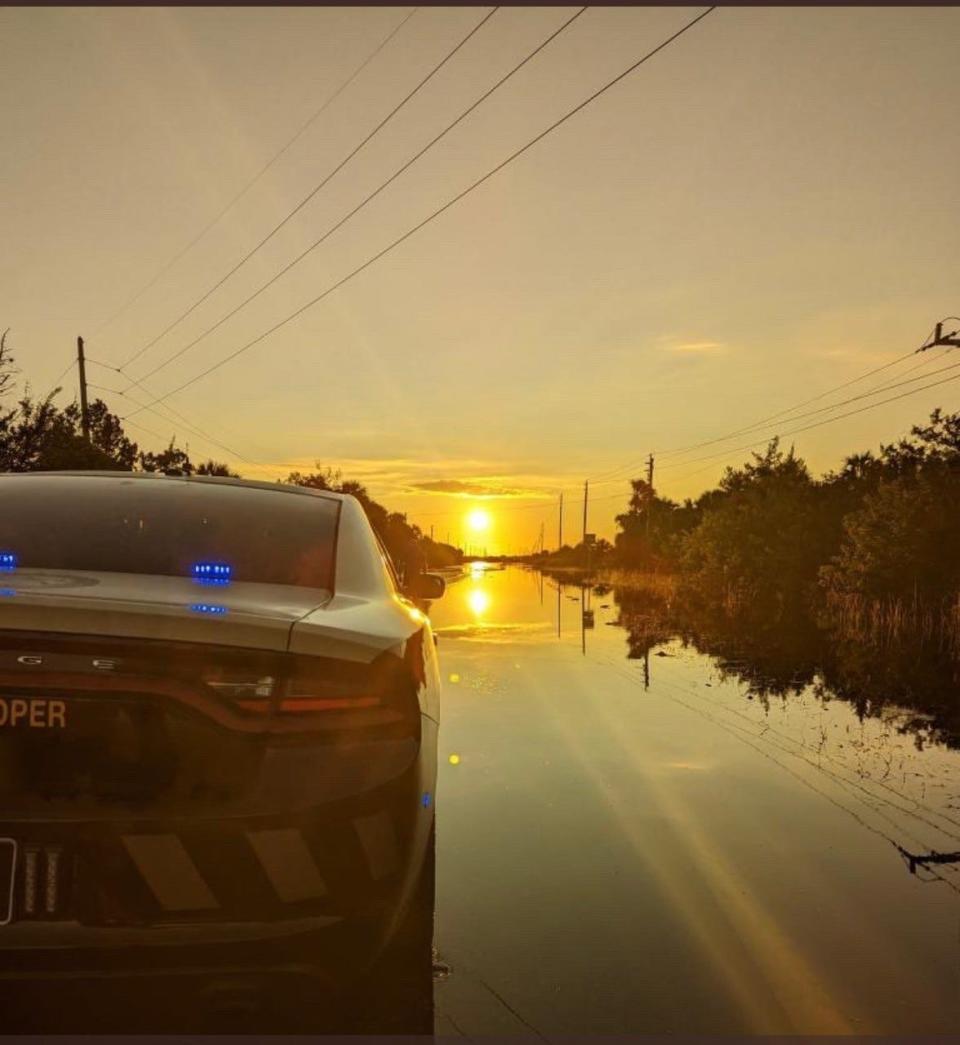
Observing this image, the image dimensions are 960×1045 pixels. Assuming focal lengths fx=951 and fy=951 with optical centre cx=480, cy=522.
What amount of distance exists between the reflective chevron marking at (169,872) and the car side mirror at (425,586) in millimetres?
3333

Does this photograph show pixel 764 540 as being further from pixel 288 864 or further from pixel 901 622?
pixel 288 864

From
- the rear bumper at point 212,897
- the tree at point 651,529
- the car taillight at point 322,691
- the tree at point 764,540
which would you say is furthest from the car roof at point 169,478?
the tree at point 651,529

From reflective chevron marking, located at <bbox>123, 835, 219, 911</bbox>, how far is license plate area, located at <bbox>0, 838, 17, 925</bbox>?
227 mm

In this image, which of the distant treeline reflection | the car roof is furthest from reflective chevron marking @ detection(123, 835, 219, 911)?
the distant treeline reflection

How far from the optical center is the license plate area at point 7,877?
2.01 m

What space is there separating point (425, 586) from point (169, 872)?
3537 mm

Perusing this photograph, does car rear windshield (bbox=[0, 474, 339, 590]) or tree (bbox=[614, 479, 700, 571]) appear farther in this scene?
tree (bbox=[614, 479, 700, 571])

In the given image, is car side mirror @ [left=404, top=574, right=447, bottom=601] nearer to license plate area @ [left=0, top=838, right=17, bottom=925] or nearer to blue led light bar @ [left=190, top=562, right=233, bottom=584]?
blue led light bar @ [left=190, top=562, right=233, bottom=584]

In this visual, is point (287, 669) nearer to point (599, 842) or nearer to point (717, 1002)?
point (717, 1002)

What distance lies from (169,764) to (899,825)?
15.3 ft

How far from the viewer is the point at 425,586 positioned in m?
5.60

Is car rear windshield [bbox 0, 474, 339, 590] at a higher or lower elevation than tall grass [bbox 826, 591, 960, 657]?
higher

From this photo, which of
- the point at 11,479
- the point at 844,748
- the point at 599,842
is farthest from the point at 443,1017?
the point at 844,748

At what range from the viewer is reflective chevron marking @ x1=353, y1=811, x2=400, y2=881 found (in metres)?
2.27
